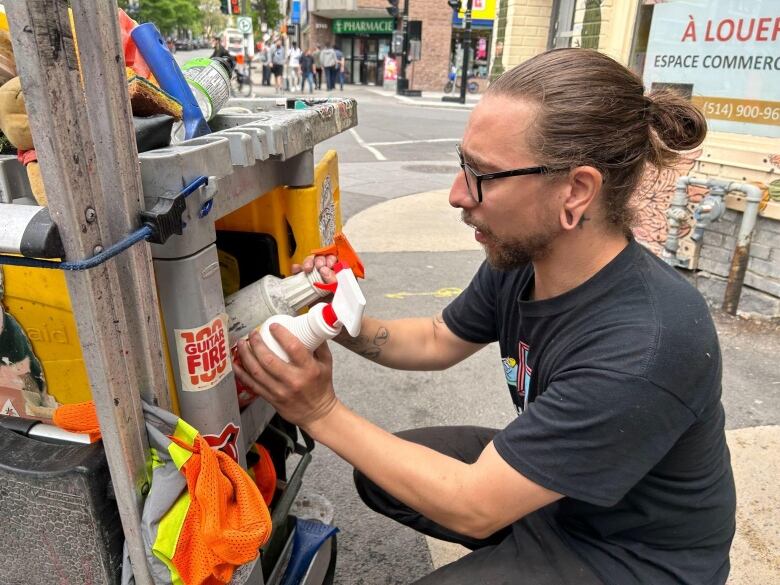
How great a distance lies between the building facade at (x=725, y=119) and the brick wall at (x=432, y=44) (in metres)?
21.6

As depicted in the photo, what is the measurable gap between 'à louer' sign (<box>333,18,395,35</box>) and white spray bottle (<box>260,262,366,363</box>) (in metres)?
27.8

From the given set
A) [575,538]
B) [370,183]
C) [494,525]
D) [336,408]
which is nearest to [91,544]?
[336,408]

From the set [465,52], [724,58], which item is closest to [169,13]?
[465,52]

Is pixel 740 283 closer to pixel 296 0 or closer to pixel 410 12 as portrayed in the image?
pixel 410 12

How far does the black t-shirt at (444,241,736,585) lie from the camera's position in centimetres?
123

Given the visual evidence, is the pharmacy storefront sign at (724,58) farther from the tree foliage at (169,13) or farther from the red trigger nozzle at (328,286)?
the tree foliage at (169,13)

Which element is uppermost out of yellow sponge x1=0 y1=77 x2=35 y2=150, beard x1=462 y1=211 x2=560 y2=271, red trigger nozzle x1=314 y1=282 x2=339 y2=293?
yellow sponge x1=0 y1=77 x2=35 y2=150

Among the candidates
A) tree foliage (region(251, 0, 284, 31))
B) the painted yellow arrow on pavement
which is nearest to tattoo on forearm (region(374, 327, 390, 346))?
the painted yellow arrow on pavement

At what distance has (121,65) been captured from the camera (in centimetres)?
89

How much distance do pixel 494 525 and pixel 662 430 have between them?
40 centimetres

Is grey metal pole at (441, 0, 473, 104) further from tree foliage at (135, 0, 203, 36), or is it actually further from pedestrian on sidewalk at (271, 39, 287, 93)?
tree foliage at (135, 0, 203, 36)

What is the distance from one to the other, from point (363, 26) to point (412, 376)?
27.1m

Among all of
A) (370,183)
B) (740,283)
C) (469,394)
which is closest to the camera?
(469,394)

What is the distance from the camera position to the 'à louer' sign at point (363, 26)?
27.0 metres
